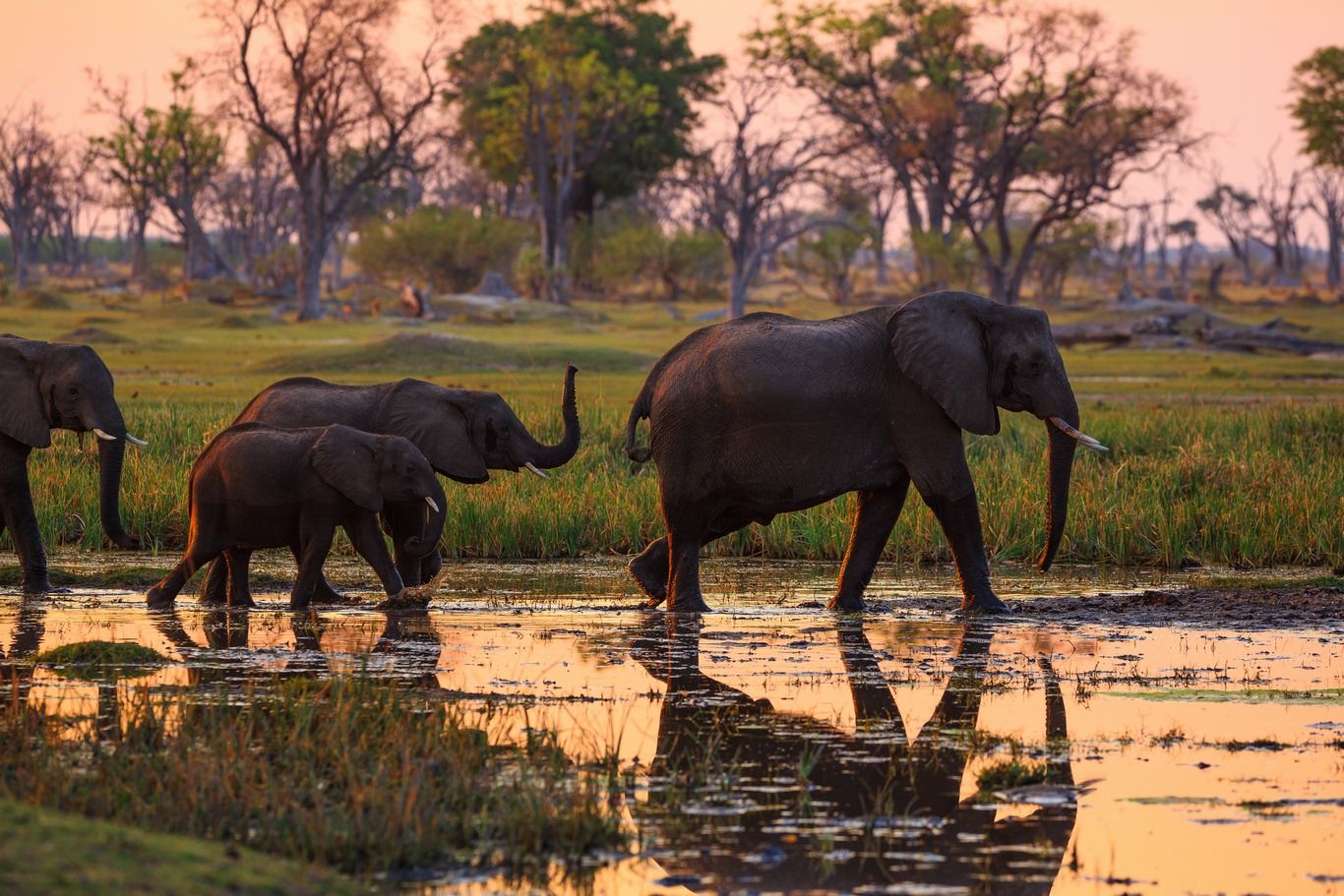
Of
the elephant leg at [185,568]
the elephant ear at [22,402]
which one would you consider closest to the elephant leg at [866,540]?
the elephant leg at [185,568]

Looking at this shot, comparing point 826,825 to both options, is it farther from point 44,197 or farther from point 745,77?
point 44,197

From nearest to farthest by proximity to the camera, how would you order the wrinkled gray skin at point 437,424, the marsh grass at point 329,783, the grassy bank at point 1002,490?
the marsh grass at point 329,783, the wrinkled gray skin at point 437,424, the grassy bank at point 1002,490

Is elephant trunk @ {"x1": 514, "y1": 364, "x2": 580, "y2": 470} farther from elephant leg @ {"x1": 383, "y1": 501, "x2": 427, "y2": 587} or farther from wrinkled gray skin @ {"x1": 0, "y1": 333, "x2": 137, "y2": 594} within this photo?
wrinkled gray skin @ {"x1": 0, "y1": 333, "x2": 137, "y2": 594}

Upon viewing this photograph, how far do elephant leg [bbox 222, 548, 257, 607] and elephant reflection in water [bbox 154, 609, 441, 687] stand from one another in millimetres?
151

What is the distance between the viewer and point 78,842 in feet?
15.3

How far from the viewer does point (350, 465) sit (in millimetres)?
10281

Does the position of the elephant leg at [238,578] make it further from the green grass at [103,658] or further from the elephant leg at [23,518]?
the green grass at [103,658]

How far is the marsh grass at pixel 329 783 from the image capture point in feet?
17.2

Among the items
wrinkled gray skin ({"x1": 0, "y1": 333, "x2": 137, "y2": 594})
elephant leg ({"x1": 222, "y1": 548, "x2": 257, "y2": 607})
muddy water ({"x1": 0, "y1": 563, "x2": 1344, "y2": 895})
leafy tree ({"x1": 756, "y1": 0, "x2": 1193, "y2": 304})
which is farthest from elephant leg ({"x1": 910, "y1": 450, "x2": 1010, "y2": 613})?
leafy tree ({"x1": 756, "y1": 0, "x2": 1193, "y2": 304})

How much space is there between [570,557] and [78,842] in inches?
342

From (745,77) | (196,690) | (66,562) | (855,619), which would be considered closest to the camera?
(196,690)

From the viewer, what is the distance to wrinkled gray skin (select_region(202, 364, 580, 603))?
37.2ft

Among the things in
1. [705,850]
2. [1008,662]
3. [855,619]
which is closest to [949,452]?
[855,619]

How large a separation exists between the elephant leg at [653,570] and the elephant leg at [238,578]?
79.1 inches
